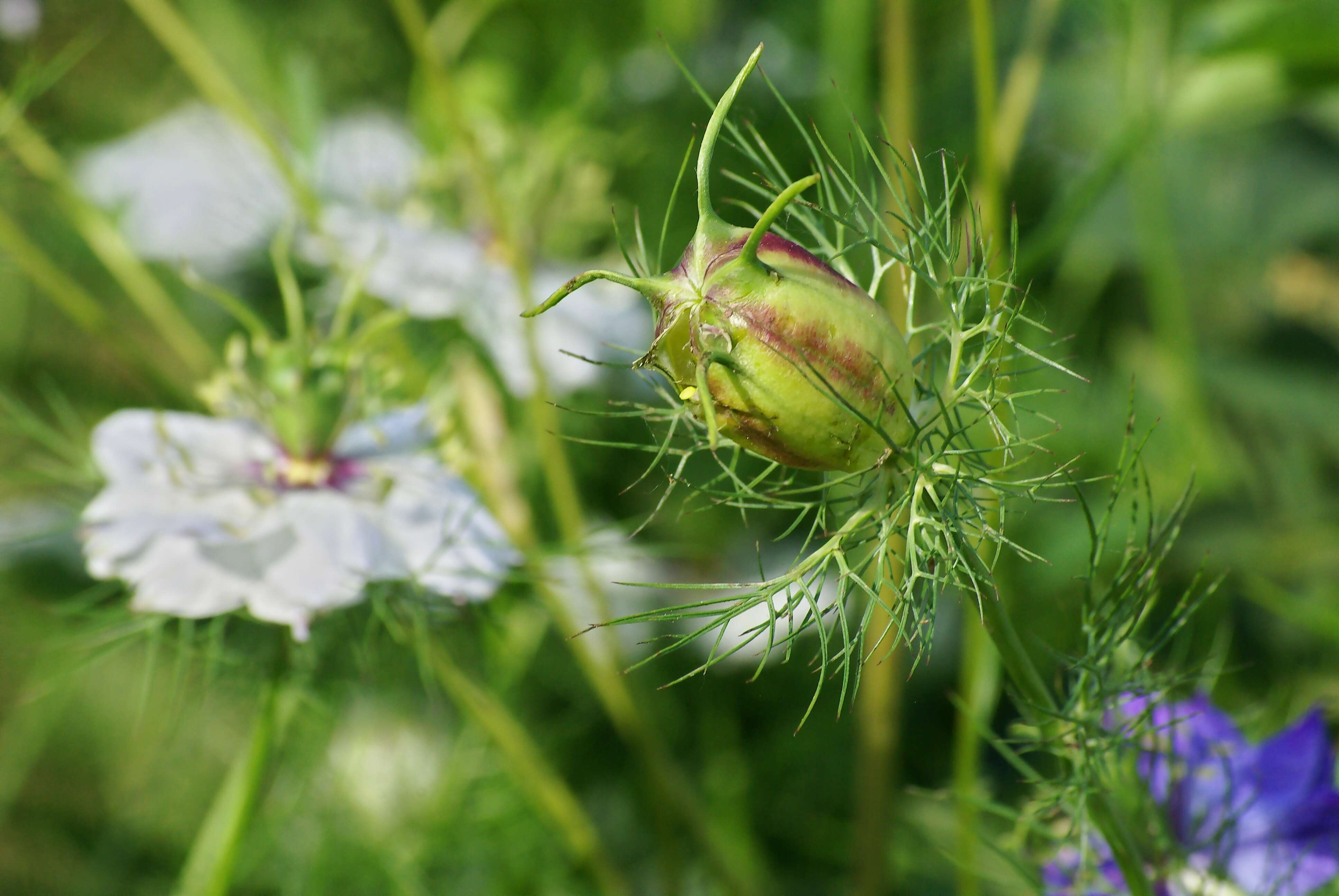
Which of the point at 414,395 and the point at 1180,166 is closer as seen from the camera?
the point at 414,395

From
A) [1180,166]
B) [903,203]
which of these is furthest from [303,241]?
[1180,166]

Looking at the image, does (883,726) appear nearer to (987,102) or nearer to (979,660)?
(979,660)

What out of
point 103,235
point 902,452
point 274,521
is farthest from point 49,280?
point 902,452

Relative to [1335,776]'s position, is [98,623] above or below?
above

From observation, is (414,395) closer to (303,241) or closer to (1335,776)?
(303,241)

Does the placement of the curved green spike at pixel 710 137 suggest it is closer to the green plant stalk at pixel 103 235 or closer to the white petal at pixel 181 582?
the white petal at pixel 181 582
